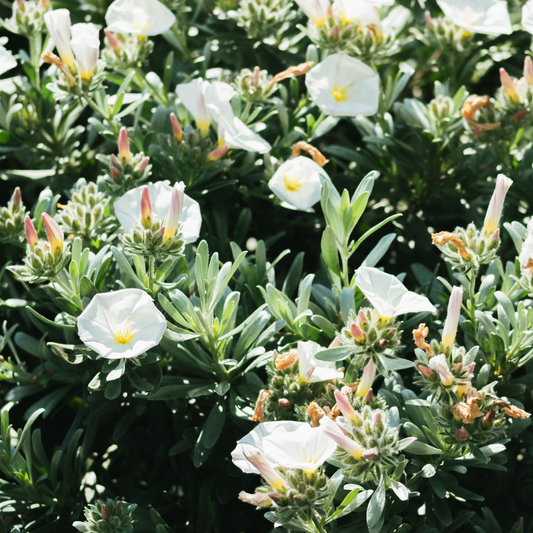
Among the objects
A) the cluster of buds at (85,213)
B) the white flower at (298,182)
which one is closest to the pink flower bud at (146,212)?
the cluster of buds at (85,213)

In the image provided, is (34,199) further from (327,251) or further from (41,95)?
(327,251)

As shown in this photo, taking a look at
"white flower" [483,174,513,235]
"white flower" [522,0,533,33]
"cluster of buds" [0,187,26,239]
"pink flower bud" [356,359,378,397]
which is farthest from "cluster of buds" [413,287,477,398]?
"cluster of buds" [0,187,26,239]

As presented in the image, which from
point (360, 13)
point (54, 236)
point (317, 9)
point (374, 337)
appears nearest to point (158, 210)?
point (54, 236)

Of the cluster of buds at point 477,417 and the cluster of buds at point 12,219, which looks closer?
the cluster of buds at point 477,417

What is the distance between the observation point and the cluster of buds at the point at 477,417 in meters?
1.32

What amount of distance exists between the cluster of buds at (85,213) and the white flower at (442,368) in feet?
3.28

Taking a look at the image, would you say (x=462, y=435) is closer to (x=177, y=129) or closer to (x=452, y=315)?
(x=452, y=315)

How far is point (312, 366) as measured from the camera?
142 centimetres

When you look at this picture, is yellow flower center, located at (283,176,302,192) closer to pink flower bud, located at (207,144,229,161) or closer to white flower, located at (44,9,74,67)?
pink flower bud, located at (207,144,229,161)

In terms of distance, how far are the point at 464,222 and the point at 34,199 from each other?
1.59m

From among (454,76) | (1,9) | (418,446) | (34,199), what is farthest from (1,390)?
(454,76)

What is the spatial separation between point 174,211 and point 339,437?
0.65 meters

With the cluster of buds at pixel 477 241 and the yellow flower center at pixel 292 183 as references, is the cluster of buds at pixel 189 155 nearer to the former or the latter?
the yellow flower center at pixel 292 183

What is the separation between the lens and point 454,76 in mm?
2232
